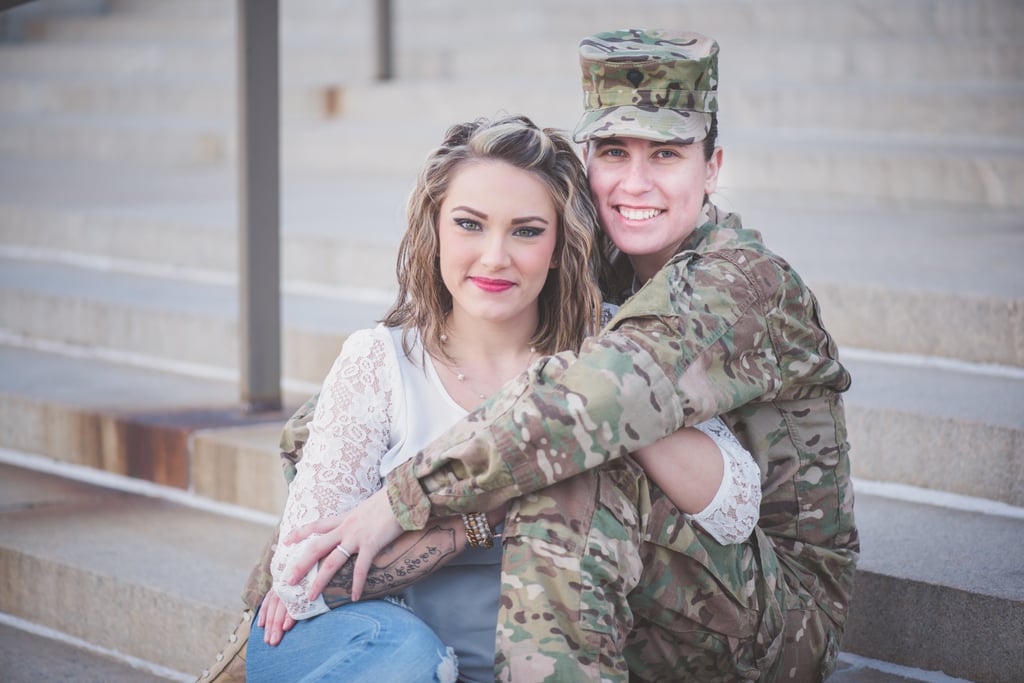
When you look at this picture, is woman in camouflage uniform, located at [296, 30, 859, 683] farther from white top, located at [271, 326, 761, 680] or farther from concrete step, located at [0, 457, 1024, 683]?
concrete step, located at [0, 457, 1024, 683]

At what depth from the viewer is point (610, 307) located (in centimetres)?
205

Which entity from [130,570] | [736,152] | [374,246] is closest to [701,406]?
[130,570]

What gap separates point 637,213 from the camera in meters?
1.91

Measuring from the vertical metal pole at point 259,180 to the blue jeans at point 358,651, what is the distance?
1144 mm

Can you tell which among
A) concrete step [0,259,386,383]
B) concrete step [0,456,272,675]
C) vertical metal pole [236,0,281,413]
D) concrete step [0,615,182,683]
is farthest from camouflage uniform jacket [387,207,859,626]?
concrete step [0,259,386,383]

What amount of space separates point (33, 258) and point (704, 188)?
121 inches

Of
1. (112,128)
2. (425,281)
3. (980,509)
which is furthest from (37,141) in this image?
(980,509)

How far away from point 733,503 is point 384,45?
4.47m

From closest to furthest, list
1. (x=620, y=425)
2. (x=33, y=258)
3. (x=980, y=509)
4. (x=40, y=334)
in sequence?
(x=620, y=425) < (x=980, y=509) < (x=40, y=334) < (x=33, y=258)

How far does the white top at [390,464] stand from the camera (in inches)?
67.7

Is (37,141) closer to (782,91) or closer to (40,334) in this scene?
(40,334)

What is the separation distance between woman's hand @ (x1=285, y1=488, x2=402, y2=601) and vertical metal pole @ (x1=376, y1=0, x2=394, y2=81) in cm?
419

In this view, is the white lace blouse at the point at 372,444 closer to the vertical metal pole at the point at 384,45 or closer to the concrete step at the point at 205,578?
the concrete step at the point at 205,578

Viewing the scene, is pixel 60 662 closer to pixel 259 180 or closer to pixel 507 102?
pixel 259 180
